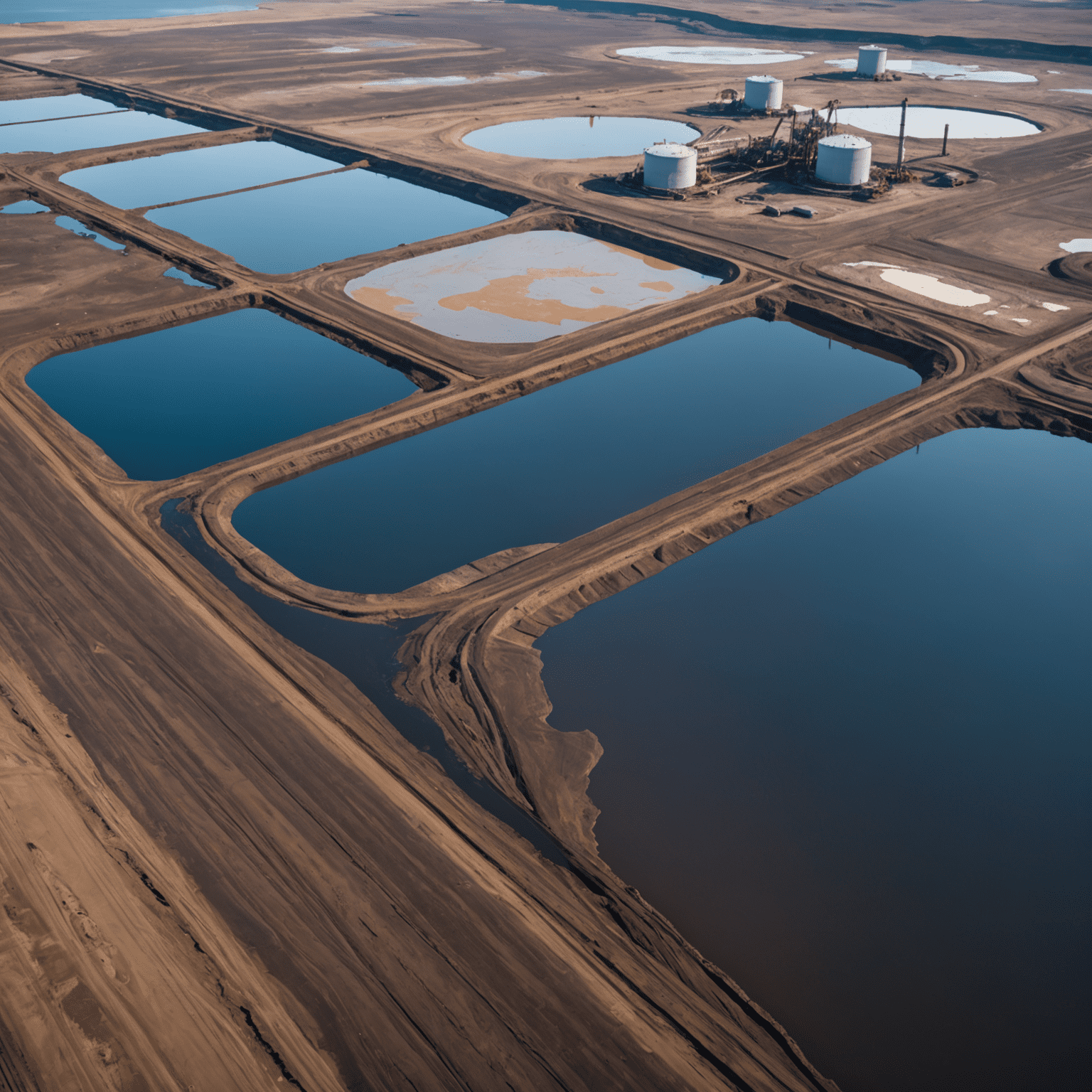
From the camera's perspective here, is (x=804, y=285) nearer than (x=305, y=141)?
Yes

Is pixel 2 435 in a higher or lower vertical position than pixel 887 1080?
higher

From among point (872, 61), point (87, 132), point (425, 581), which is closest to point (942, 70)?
point (872, 61)

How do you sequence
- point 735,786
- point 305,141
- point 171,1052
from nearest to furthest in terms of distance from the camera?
point 171,1052, point 735,786, point 305,141

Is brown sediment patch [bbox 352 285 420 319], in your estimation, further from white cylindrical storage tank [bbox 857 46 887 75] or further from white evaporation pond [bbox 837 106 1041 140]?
white cylindrical storage tank [bbox 857 46 887 75]

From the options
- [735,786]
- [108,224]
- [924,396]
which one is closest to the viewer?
[735,786]

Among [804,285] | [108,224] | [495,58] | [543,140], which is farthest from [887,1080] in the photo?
[495,58]

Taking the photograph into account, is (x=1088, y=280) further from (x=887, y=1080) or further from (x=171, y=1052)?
(x=171, y=1052)

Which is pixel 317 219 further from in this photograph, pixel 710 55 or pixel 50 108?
pixel 710 55
